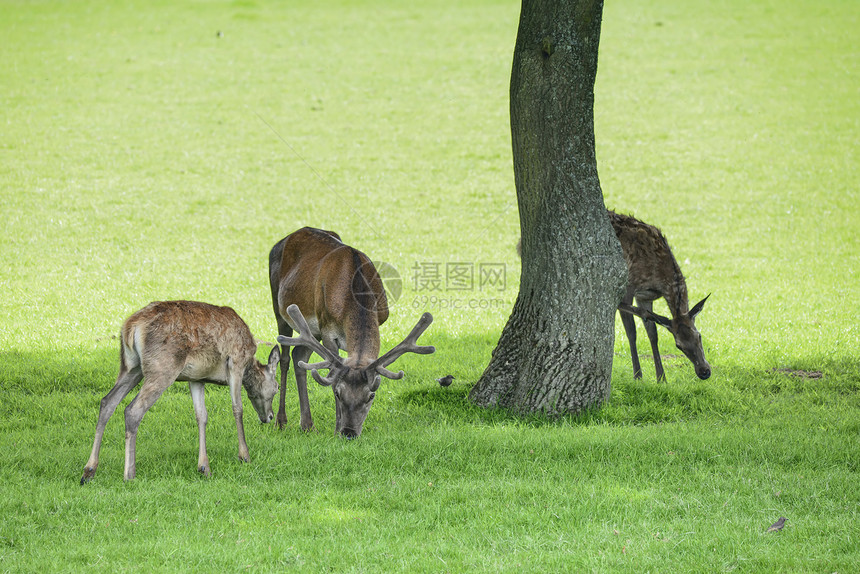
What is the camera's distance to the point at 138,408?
645 cm

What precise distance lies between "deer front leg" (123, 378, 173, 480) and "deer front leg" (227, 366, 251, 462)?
21.8 inches

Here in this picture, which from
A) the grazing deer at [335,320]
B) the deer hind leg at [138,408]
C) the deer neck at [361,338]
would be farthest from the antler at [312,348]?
the deer hind leg at [138,408]

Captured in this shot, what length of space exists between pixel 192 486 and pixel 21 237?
13.0m

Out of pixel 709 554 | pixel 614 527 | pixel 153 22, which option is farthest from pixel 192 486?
pixel 153 22

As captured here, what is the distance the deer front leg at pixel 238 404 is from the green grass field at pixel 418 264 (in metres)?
0.15

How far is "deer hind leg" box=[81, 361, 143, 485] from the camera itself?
649cm

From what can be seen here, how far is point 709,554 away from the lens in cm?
525

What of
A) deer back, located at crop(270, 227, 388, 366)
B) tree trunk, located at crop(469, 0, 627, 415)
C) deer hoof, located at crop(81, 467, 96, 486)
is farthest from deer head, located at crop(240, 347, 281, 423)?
tree trunk, located at crop(469, 0, 627, 415)

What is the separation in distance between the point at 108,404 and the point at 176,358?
630 mm

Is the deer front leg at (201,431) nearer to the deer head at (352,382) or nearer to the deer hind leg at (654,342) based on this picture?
the deer head at (352,382)

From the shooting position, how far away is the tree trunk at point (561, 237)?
808 cm

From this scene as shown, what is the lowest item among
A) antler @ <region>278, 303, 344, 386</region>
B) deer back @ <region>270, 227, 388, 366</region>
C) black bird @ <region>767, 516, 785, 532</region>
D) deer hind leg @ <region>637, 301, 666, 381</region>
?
black bird @ <region>767, 516, 785, 532</region>

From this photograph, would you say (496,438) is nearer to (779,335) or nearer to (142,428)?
(142,428)

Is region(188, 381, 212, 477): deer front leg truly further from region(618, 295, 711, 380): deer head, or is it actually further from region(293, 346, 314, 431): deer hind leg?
region(618, 295, 711, 380): deer head
